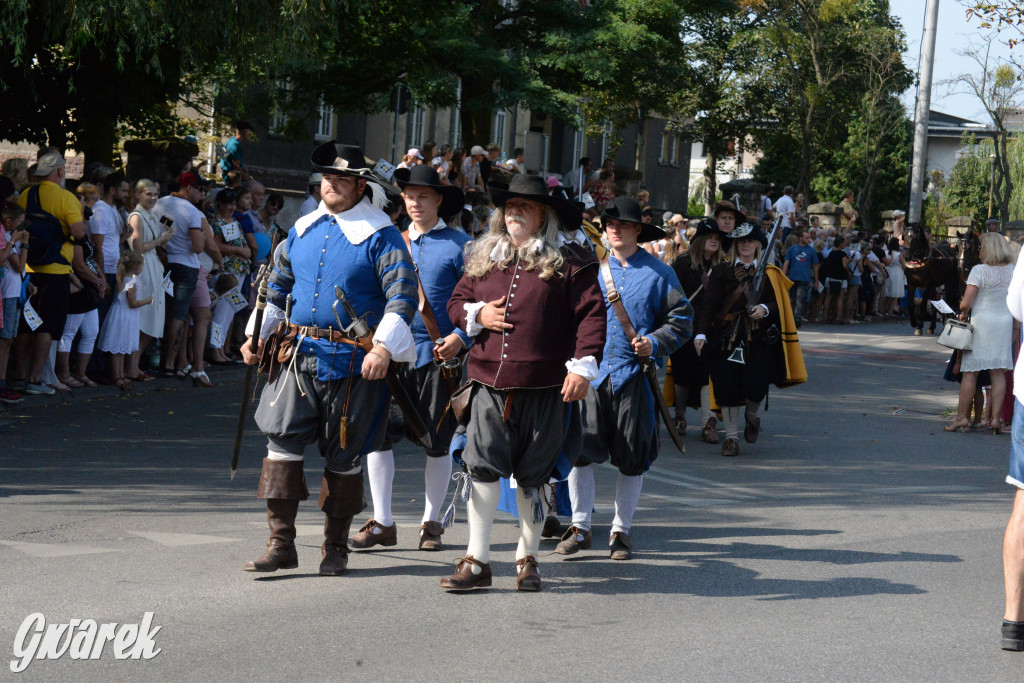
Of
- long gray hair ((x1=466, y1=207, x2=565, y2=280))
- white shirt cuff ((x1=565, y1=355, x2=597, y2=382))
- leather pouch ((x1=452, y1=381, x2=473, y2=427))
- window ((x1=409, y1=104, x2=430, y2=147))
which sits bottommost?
leather pouch ((x1=452, y1=381, x2=473, y2=427))

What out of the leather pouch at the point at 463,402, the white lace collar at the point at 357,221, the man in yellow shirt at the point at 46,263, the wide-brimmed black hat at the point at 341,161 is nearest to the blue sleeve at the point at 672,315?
the leather pouch at the point at 463,402

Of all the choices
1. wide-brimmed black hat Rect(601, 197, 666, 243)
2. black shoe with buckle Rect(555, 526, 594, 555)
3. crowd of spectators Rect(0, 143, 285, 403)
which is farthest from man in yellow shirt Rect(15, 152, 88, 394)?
black shoe with buckle Rect(555, 526, 594, 555)

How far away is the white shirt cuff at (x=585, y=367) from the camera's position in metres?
6.02

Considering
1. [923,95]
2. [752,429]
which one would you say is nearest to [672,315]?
[752,429]

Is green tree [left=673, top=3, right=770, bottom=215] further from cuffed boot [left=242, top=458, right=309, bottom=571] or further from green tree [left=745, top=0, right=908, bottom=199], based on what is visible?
cuffed boot [left=242, top=458, right=309, bottom=571]

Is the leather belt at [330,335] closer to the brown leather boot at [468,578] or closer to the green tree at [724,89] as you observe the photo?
the brown leather boot at [468,578]

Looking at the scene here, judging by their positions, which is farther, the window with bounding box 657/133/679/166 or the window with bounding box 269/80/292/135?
the window with bounding box 657/133/679/166

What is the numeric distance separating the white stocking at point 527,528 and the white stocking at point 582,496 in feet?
3.13

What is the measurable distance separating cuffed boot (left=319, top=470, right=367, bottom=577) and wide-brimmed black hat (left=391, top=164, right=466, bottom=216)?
1.66 meters

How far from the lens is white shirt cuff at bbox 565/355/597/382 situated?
237 inches

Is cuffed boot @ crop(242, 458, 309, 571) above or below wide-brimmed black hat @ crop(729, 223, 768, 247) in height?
below

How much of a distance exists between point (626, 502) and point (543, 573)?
2.34 feet

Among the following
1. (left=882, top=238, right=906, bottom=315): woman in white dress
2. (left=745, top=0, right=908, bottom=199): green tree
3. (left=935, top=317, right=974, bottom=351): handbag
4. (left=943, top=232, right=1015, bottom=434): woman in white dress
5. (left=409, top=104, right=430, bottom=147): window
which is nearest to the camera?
(left=943, top=232, right=1015, bottom=434): woman in white dress

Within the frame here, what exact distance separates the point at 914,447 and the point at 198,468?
639cm
